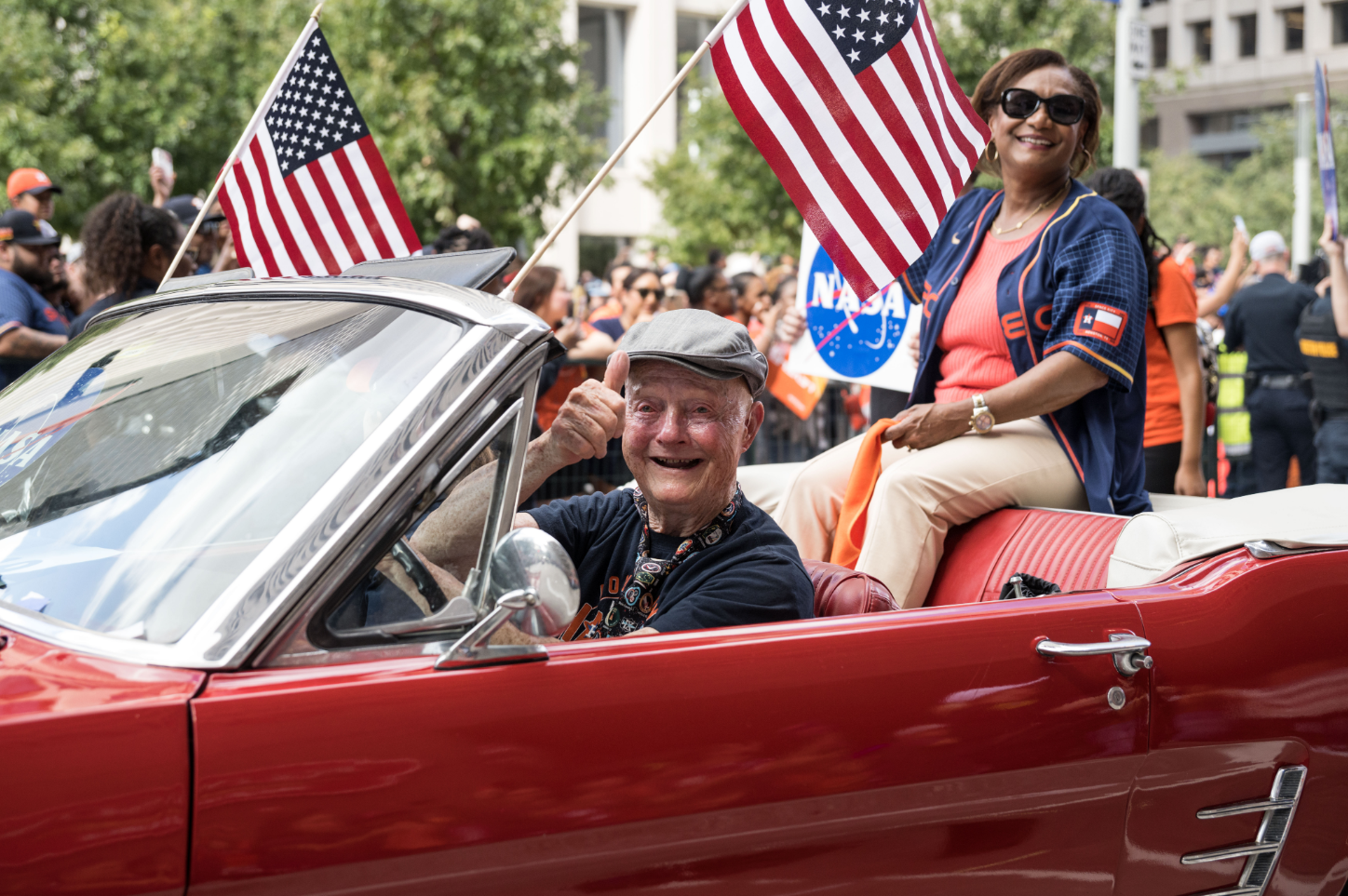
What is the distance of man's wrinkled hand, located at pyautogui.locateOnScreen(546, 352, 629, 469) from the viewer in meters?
2.27

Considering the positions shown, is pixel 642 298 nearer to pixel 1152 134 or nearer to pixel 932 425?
pixel 932 425

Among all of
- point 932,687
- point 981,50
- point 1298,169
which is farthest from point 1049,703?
point 1298,169

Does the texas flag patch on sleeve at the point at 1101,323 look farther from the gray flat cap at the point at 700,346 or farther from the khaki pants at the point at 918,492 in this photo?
the gray flat cap at the point at 700,346

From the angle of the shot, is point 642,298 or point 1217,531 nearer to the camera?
point 1217,531

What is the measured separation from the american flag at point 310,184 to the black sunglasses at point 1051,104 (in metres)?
2.01

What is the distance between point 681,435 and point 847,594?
47cm

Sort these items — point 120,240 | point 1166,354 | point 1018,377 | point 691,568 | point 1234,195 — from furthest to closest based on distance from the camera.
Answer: point 1234,195 < point 120,240 < point 1166,354 < point 1018,377 < point 691,568

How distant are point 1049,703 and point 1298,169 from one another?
23.5 m

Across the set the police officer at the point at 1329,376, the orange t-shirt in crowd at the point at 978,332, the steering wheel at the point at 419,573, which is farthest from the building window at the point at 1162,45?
the steering wheel at the point at 419,573

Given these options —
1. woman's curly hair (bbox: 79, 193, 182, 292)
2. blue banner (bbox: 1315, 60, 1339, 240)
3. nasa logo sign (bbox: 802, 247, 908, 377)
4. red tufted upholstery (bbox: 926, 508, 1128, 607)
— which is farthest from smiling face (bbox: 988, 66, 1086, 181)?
woman's curly hair (bbox: 79, 193, 182, 292)

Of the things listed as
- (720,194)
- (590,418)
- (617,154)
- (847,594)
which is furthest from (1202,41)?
(590,418)

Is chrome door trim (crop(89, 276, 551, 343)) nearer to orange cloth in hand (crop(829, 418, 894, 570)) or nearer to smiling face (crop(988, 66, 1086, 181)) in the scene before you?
orange cloth in hand (crop(829, 418, 894, 570))

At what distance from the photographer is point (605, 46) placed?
3059 cm

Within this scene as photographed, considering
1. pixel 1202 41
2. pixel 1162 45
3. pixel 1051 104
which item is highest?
pixel 1162 45
